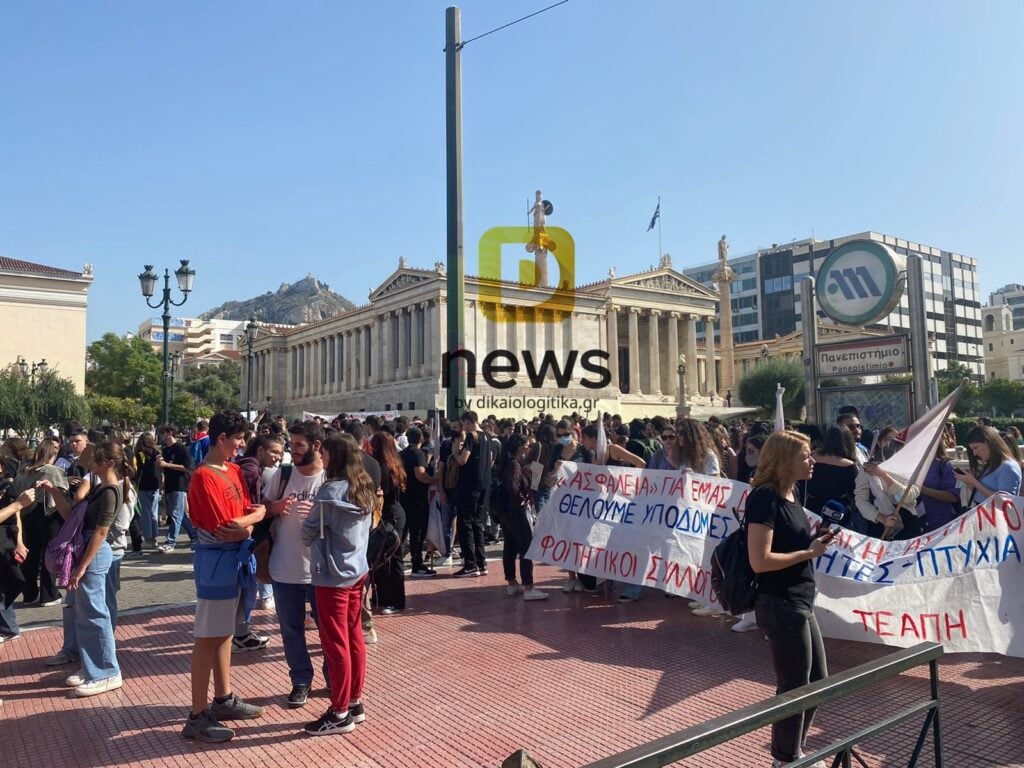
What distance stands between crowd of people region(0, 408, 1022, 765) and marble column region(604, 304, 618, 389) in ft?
163

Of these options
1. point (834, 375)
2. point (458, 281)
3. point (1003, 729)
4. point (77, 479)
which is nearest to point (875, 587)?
point (1003, 729)

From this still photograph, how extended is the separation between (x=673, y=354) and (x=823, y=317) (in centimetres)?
3509

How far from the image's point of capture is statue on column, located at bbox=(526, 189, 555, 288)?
1951 inches

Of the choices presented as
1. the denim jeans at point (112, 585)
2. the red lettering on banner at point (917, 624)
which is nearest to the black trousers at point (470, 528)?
the denim jeans at point (112, 585)

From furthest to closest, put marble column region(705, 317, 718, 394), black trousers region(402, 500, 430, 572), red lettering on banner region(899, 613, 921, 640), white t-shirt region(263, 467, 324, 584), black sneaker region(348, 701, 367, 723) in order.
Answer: marble column region(705, 317, 718, 394) → black trousers region(402, 500, 430, 572) → red lettering on banner region(899, 613, 921, 640) → white t-shirt region(263, 467, 324, 584) → black sneaker region(348, 701, 367, 723)

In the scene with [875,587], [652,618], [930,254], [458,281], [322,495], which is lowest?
[652,618]

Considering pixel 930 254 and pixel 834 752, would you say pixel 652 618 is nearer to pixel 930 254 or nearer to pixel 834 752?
pixel 834 752

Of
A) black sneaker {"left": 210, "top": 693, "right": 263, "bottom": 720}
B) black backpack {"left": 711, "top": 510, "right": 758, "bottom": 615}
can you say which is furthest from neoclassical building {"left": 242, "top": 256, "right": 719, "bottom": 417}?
black backpack {"left": 711, "top": 510, "right": 758, "bottom": 615}

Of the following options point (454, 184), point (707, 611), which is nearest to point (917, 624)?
point (707, 611)

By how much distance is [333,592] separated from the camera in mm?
4570

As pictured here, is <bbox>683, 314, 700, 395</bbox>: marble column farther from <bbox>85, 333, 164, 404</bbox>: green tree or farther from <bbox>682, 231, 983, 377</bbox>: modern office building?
<bbox>85, 333, 164, 404</bbox>: green tree

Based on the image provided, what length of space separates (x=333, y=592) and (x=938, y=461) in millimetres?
5794

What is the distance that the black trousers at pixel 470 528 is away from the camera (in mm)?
9461

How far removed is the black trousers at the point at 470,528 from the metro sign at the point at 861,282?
10624 millimetres
